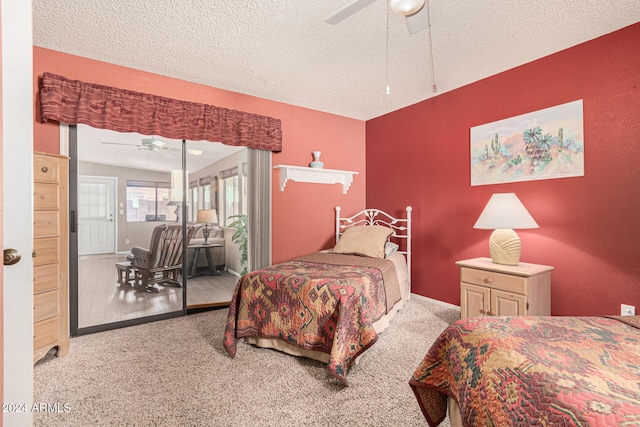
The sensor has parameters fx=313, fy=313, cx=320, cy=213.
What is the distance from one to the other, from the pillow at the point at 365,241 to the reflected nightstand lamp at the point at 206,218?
1533 millimetres

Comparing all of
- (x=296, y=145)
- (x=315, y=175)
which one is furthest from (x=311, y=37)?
(x=315, y=175)

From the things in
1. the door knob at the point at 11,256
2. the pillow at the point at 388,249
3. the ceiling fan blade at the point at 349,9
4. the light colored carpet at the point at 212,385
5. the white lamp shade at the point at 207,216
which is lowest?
the light colored carpet at the point at 212,385

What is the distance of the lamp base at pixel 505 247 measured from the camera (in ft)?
8.86

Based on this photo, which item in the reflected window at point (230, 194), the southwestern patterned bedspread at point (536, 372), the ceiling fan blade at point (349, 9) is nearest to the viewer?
the southwestern patterned bedspread at point (536, 372)

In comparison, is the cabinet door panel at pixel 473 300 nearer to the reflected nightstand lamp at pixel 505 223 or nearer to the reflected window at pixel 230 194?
the reflected nightstand lamp at pixel 505 223

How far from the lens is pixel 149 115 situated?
315cm

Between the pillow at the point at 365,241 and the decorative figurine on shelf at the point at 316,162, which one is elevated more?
the decorative figurine on shelf at the point at 316,162

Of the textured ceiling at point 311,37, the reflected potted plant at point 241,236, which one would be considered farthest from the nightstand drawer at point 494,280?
the reflected potted plant at point 241,236

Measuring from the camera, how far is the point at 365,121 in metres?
4.89

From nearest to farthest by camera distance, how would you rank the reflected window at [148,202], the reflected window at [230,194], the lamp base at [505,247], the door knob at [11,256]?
the door knob at [11,256] → the lamp base at [505,247] → the reflected window at [148,202] → the reflected window at [230,194]

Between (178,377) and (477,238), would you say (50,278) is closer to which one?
(178,377)

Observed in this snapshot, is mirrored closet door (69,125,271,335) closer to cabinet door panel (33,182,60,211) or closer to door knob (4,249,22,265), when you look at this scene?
cabinet door panel (33,182,60,211)

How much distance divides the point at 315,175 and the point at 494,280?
253 cm

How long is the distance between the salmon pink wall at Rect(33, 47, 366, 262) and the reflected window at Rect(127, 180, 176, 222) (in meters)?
0.97
